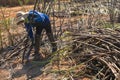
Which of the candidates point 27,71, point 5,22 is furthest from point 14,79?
point 5,22

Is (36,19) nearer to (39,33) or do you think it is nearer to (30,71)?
(39,33)

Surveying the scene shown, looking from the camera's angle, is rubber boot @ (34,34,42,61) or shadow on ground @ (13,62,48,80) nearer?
shadow on ground @ (13,62,48,80)

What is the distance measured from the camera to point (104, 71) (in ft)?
13.6

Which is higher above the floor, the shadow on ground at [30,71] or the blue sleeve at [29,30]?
the blue sleeve at [29,30]

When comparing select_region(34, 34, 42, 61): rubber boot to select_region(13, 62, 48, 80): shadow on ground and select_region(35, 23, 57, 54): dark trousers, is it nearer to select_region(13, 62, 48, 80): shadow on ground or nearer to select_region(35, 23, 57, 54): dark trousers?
select_region(35, 23, 57, 54): dark trousers

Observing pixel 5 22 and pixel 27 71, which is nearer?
pixel 27 71

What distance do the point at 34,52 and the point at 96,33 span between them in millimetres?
1096

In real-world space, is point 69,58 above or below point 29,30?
below

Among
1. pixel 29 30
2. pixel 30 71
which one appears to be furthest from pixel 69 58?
pixel 29 30

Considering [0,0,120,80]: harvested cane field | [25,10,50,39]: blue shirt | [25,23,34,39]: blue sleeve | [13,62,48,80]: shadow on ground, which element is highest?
[25,10,50,39]: blue shirt

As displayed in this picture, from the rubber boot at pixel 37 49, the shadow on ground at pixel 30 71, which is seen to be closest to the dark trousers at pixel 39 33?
the rubber boot at pixel 37 49

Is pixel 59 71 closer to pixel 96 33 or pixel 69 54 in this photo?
pixel 69 54

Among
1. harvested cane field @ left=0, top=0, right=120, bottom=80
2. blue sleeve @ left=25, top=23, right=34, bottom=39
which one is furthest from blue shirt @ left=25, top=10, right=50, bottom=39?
harvested cane field @ left=0, top=0, right=120, bottom=80

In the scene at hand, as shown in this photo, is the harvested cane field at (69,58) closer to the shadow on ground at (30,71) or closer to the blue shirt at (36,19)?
the shadow on ground at (30,71)
